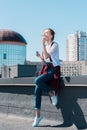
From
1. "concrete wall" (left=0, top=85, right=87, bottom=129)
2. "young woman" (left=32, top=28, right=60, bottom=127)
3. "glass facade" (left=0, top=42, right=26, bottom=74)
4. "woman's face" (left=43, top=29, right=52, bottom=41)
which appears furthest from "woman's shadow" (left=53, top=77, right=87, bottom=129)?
"glass facade" (left=0, top=42, right=26, bottom=74)

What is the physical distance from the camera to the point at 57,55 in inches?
239

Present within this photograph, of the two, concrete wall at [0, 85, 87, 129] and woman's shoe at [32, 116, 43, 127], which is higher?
concrete wall at [0, 85, 87, 129]

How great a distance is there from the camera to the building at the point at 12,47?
4685 inches

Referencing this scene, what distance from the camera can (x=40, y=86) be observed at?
240 inches

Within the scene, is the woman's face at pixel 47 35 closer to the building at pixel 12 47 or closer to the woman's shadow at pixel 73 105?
the woman's shadow at pixel 73 105

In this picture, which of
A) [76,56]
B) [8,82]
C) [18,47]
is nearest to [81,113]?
[8,82]

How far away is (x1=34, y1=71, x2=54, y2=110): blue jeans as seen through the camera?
6012 millimetres

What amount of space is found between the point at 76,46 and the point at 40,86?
430 ft

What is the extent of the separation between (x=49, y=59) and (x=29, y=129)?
1.17 meters

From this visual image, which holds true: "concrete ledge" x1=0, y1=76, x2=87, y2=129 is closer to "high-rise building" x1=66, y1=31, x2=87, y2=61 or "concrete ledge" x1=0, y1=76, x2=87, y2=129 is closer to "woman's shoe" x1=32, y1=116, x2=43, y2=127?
"woman's shoe" x1=32, y1=116, x2=43, y2=127

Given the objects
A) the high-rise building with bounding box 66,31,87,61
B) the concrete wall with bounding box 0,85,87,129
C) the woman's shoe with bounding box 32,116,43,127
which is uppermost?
the high-rise building with bounding box 66,31,87,61

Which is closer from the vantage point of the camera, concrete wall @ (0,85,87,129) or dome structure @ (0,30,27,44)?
concrete wall @ (0,85,87,129)

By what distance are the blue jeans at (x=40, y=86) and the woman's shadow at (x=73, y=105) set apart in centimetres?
27

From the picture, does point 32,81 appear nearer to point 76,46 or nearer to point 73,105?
point 73,105
